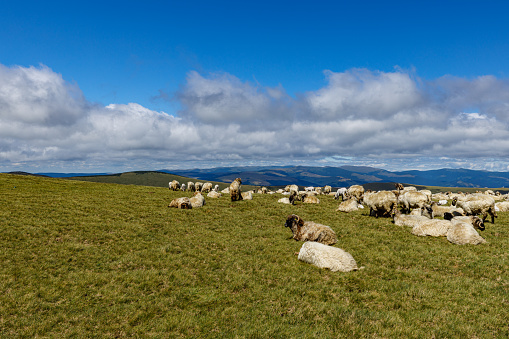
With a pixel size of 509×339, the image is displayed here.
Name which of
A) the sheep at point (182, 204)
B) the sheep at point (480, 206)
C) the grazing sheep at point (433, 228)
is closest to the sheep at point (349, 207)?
the grazing sheep at point (433, 228)

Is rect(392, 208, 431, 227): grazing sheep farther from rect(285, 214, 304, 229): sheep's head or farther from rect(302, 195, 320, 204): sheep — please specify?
rect(302, 195, 320, 204): sheep

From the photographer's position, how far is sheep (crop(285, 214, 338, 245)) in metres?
17.9

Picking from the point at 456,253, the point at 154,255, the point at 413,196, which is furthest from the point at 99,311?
the point at 413,196

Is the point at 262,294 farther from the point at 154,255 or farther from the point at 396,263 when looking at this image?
the point at 396,263

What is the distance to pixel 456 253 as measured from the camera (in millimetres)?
15398

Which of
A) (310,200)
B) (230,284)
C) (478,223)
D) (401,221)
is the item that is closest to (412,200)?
(401,221)

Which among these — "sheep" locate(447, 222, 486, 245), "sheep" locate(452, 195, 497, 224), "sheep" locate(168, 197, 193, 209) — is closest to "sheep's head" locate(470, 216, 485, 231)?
"sheep" locate(447, 222, 486, 245)

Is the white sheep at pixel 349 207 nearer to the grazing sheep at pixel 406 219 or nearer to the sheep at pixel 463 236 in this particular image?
the grazing sheep at pixel 406 219

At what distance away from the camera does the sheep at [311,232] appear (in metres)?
17.9

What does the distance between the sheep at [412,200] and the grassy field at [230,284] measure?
22.2 feet

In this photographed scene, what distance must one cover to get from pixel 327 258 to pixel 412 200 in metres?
20.3

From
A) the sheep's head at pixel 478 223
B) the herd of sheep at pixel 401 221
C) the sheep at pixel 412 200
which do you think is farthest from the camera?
the sheep at pixel 412 200

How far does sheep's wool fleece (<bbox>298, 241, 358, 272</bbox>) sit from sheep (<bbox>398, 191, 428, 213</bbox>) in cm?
1815

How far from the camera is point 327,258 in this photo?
13.9 m
